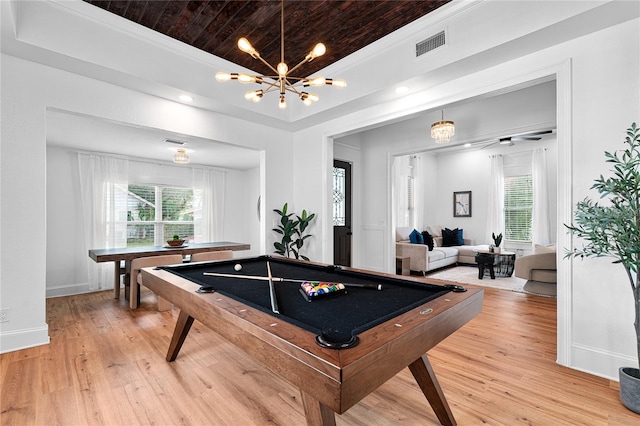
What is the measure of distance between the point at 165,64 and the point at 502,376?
4.06 metres

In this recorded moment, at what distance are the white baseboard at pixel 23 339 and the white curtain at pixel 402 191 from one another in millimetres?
6745

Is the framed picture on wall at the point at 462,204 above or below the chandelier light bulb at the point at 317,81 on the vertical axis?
below

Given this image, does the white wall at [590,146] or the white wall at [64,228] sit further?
the white wall at [64,228]

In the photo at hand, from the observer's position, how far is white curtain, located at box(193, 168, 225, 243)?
673 cm

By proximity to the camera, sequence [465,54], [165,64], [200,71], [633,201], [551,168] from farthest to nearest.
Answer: [551,168], [200,71], [165,64], [465,54], [633,201]

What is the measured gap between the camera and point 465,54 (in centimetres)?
261

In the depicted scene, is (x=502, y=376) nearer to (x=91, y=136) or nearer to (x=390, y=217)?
(x=390, y=217)

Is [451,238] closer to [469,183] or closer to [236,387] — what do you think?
[469,183]

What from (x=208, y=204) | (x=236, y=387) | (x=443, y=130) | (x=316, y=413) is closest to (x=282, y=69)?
(x=316, y=413)

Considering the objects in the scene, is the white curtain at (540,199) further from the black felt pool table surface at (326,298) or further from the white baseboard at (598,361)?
the black felt pool table surface at (326,298)

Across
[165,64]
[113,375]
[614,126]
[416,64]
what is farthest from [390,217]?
[113,375]

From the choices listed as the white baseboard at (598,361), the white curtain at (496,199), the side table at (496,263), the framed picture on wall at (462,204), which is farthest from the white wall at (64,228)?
the white curtain at (496,199)

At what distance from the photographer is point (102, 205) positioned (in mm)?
5184

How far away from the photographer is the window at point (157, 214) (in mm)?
Answer: 5779
